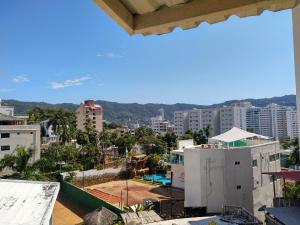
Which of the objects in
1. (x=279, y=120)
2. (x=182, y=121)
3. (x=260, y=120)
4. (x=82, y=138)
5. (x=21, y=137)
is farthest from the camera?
(x=260, y=120)

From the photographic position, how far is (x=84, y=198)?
21797 mm

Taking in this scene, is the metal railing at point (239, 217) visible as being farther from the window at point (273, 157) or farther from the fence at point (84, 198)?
the window at point (273, 157)

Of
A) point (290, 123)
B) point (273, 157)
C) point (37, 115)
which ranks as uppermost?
point (290, 123)

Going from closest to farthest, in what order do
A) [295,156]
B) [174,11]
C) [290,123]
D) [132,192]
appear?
[174,11] < [132,192] < [295,156] < [290,123]

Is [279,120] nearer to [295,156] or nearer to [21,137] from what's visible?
[295,156]

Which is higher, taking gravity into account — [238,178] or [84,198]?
[238,178]

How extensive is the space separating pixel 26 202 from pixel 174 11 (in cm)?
893

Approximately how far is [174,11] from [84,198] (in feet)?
71.5

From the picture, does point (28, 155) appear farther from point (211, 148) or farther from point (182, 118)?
point (182, 118)

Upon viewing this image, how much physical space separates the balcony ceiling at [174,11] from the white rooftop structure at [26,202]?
23.4 ft

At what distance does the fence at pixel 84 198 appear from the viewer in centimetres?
1822

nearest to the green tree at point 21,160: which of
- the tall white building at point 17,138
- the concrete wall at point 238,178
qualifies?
the tall white building at point 17,138

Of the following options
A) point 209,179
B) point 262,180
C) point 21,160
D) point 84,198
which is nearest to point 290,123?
point 262,180

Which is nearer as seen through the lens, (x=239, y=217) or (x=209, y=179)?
(x=239, y=217)
